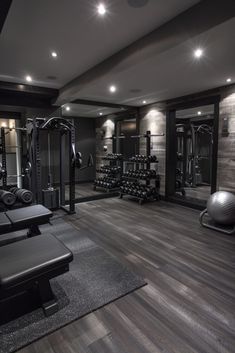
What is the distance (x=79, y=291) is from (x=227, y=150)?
147 inches

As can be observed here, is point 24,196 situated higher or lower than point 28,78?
lower

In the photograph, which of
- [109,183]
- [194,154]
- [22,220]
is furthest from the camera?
[194,154]

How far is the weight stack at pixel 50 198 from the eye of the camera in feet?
15.3

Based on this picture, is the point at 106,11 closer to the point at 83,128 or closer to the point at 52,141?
the point at 52,141

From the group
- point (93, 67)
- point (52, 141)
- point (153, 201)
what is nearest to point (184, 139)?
point (153, 201)

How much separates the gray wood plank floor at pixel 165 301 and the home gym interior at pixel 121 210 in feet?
0.04

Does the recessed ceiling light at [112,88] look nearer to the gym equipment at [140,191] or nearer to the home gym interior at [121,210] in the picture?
the home gym interior at [121,210]

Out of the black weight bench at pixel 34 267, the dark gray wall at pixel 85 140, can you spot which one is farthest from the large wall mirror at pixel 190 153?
the black weight bench at pixel 34 267

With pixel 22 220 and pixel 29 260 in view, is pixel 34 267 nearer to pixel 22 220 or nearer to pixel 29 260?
pixel 29 260

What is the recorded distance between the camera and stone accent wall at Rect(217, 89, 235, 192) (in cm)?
424

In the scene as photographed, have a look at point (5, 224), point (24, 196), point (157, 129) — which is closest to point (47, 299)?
point (5, 224)

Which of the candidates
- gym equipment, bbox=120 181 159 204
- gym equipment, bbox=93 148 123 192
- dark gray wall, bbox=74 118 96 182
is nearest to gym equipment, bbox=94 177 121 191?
gym equipment, bbox=93 148 123 192

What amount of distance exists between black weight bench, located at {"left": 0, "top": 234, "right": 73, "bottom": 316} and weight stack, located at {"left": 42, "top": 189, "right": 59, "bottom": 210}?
8.54ft

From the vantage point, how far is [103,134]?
308 inches
